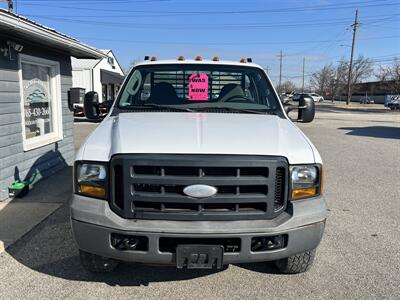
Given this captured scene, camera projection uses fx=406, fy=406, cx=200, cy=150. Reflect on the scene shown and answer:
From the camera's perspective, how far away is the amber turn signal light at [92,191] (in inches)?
120

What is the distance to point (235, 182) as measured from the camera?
2.94 meters

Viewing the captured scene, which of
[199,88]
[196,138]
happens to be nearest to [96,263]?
[196,138]

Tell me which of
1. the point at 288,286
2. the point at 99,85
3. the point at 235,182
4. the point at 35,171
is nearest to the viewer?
the point at 235,182

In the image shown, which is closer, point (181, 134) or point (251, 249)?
point (251, 249)

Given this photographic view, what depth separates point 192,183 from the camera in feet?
9.60

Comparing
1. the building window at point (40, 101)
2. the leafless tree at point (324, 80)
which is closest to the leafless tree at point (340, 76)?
the leafless tree at point (324, 80)

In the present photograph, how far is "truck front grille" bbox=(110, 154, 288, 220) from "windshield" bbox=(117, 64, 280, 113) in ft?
4.34

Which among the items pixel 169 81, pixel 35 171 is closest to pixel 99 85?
pixel 35 171

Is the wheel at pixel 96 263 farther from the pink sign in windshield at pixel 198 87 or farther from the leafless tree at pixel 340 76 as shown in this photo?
the leafless tree at pixel 340 76

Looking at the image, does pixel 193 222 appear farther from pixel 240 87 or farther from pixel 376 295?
pixel 240 87

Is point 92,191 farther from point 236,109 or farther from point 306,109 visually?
point 306,109

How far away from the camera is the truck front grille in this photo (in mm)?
2916

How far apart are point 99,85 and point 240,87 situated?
24747 mm

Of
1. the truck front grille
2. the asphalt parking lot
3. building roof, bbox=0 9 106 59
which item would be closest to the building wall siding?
building roof, bbox=0 9 106 59
